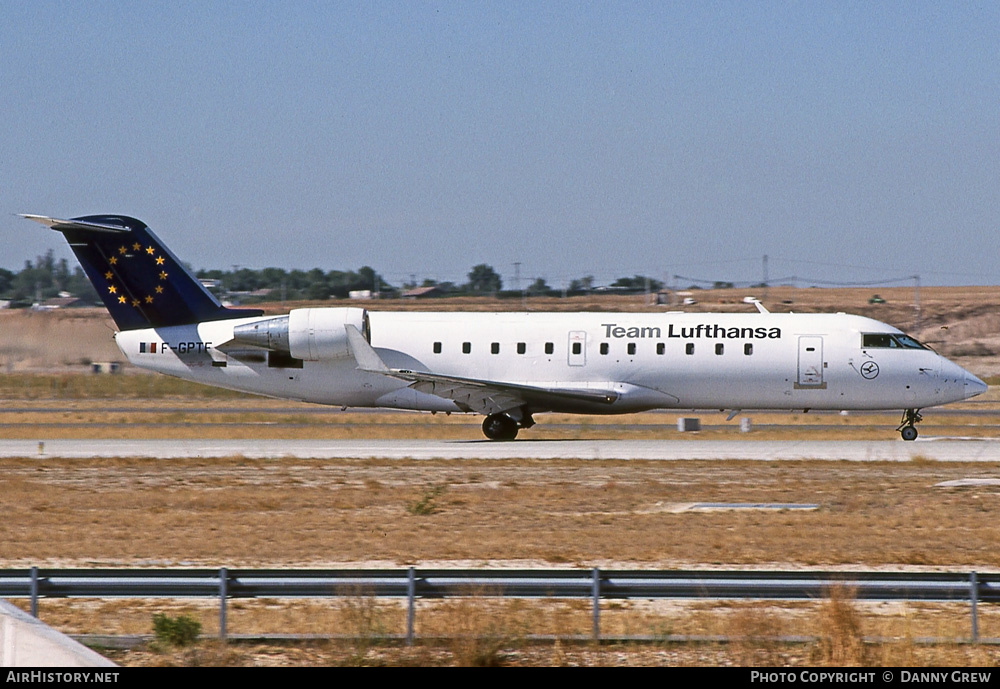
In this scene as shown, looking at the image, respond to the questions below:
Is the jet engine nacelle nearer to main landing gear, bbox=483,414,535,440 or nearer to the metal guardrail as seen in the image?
main landing gear, bbox=483,414,535,440

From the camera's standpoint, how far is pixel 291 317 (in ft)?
106

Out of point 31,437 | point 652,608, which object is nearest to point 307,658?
point 652,608

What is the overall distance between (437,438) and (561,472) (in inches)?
384

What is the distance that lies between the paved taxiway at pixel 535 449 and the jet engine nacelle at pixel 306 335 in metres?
2.46

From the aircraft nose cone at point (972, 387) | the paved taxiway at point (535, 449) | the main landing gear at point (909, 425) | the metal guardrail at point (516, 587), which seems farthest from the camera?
the main landing gear at point (909, 425)

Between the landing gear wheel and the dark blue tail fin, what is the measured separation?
850 centimetres

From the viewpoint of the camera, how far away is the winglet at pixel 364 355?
3114 cm

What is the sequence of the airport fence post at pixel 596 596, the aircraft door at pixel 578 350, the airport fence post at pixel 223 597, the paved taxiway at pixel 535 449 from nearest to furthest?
the airport fence post at pixel 223 597 < the airport fence post at pixel 596 596 < the paved taxiway at pixel 535 449 < the aircraft door at pixel 578 350

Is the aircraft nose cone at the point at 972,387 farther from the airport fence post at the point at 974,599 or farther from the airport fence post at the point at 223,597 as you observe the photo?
the airport fence post at the point at 223,597

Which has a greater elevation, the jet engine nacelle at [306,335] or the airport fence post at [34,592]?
the jet engine nacelle at [306,335]

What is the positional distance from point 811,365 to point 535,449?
7.95 m

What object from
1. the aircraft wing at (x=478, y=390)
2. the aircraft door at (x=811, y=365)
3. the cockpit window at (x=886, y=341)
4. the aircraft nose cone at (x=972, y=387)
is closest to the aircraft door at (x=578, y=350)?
the aircraft wing at (x=478, y=390)

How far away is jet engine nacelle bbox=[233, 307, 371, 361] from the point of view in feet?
105
